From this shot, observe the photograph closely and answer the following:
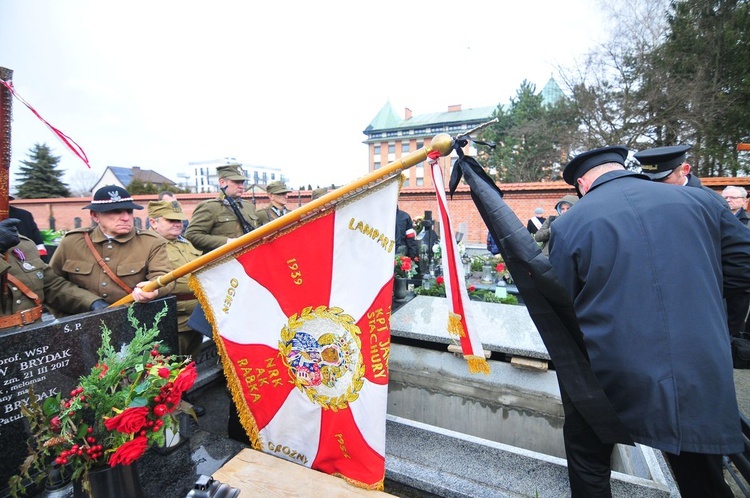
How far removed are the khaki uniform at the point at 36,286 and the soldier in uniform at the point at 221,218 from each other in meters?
1.68

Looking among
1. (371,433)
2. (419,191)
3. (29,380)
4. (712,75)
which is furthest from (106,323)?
(712,75)

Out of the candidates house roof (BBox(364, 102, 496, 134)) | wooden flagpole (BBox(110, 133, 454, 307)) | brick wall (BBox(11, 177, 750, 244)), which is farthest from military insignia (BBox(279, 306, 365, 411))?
house roof (BBox(364, 102, 496, 134))

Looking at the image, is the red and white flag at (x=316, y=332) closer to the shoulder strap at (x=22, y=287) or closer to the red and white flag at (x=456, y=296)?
the red and white flag at (x=456, y=296)

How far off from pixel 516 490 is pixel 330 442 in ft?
3.34

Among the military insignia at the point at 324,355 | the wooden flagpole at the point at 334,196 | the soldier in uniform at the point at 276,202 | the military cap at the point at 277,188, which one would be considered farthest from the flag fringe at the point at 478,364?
the military cap at the point at 277,188

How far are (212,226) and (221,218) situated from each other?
5.8 inches

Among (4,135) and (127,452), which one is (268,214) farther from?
(127,452)

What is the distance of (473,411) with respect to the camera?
2914mm

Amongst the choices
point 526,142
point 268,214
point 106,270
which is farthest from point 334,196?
point 526,142

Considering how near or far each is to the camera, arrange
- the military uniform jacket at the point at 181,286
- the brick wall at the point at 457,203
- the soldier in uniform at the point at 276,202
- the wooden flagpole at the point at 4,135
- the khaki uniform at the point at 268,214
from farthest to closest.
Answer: the brick wall at the point at 457,203 → the soldier in uniform at the point at 276,202 → the khaki uniform at the point at 268,214 → the military uniform jacket at the point at 181,286 → the wooden flagpole at the point at 4,135

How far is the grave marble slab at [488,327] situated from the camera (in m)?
2.75

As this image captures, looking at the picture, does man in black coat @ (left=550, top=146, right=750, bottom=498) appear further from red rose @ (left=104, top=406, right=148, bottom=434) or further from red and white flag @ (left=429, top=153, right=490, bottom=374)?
red rose @ (left=104, top=406, right=148, bottom=434)

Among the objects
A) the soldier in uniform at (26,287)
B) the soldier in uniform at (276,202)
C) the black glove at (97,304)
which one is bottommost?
the black glove at (97,304)

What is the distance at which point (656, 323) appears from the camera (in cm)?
149
